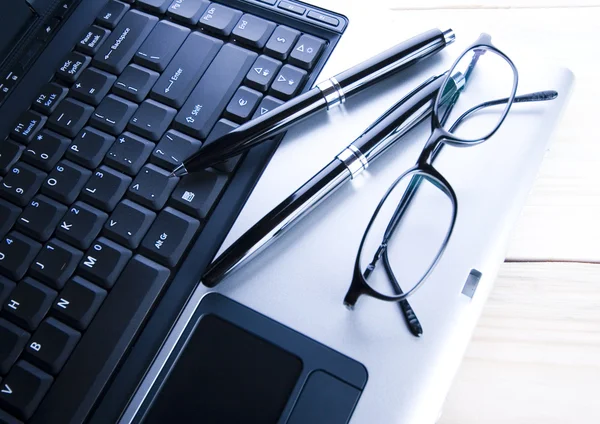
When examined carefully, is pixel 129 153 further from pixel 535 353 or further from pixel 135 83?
pixel 535 353

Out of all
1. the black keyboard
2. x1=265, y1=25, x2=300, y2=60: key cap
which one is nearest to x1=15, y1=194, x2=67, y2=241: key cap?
the black keyboard

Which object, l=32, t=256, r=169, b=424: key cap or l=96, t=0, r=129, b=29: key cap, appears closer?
l=32, t=256, r=169, b=424: key cap

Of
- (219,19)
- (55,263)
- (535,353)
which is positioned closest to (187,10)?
(219,19)

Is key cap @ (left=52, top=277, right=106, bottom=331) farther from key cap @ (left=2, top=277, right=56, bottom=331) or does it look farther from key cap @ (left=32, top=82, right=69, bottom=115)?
key cap @ (left=32, top=82, right=69, bottom=115)

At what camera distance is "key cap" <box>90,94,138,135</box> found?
46 centimetres

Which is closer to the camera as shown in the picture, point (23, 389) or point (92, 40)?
point (23, 389)

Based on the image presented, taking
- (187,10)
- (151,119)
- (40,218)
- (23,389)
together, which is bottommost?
(23,389)

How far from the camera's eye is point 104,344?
41 centimetres

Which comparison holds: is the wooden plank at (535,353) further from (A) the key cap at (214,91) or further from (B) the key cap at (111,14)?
(B) the key cap at (111,14)

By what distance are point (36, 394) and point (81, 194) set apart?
147mm

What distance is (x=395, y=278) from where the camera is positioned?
42 cm

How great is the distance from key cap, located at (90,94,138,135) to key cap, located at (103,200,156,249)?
0.07 metres

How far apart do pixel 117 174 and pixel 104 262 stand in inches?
2.8

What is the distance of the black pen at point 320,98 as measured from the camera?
44 centimetres
